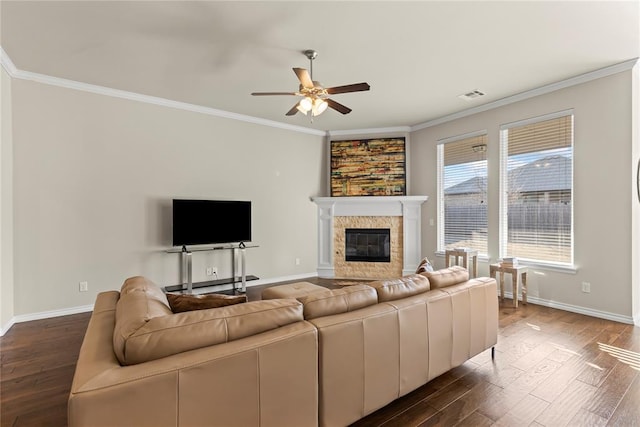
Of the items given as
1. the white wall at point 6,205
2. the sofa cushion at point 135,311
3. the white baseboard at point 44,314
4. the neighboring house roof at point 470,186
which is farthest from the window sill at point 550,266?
the white wall at point 6,205

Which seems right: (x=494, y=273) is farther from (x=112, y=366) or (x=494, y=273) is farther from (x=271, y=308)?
(x=112, y=366)

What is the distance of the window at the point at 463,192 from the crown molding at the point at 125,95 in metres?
2.89

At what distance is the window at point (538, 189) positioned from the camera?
405 centimetres

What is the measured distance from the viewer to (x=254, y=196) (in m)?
5.45

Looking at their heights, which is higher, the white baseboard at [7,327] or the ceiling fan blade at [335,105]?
the ceiling fan blade at [335,105]

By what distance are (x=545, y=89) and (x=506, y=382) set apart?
12.7 ft

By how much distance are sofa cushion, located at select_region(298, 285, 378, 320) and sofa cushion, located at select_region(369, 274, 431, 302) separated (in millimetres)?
72

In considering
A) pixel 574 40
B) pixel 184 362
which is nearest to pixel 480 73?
pixel 574 40

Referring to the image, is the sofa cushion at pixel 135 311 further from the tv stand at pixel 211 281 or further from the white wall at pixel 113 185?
the white wall at pixel 113 185

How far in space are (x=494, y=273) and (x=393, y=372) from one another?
327 centimetres

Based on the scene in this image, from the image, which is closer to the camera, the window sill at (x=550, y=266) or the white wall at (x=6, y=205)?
the white wall at (x=6, y=205)

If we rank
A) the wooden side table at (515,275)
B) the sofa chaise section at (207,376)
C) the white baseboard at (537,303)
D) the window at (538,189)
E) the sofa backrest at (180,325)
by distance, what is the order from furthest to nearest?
the wooden side table at (515,275) < the window at (538,189) < the white baseboard at (537,303) < the sofa backrest at (180,325) < the sofa chaise section at (207,376)

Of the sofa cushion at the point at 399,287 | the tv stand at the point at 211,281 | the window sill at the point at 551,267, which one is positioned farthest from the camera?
the tv stand at the point at 211,281

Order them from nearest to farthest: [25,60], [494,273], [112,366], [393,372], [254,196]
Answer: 1. [112,366]
2. [393,372]
3. [25,60]
4. [494,273]
5. [254,196]
